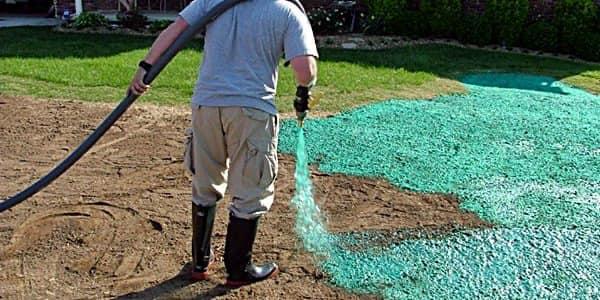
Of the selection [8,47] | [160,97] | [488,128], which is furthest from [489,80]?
[8,47]

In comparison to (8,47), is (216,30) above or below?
above

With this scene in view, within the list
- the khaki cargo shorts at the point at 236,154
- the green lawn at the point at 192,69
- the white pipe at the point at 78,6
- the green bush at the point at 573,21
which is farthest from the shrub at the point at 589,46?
the khaki cargo shorts at the point at 236,154

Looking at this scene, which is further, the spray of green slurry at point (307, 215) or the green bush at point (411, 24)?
the green bush at point (411, 24)

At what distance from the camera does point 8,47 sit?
1009 centimetres

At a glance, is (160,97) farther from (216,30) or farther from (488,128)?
(216,30)

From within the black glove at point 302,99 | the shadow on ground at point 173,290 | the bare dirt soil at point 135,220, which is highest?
the black glove at point 302,99

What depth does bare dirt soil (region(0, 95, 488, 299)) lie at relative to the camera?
3.56 metres

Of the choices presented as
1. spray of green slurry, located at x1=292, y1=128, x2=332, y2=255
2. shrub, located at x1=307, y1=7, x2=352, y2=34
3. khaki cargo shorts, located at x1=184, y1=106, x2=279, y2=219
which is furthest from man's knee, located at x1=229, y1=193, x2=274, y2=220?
shrub, located at x1=307, y1=7, x2=352, y2=34

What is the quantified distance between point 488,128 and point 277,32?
3.97m

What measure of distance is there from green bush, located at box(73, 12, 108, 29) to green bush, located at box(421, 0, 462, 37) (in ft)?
18.9

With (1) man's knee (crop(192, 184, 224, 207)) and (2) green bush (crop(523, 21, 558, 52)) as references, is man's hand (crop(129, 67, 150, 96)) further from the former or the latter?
(2) green bush (crop(523, 21, 558, 52))

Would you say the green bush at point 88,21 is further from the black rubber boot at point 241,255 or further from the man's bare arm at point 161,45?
the black rubber boot at point 241,255

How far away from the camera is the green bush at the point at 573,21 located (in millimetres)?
11172

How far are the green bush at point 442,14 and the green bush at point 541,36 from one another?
121 centimetres
